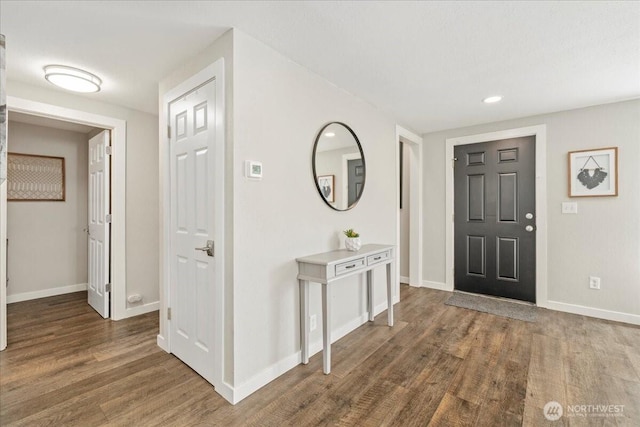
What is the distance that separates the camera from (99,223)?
326cm

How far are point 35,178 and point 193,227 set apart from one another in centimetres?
321

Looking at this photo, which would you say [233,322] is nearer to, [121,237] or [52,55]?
[121,237]

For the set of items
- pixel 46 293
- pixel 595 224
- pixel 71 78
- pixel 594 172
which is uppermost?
Result: pixel 71 78

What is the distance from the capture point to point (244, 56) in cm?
Result: 187

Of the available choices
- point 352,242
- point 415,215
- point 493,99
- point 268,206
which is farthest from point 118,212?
point 493,99

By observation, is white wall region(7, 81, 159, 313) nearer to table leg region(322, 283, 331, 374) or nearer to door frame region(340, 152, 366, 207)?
door frame region(340, 152, 366, 207)

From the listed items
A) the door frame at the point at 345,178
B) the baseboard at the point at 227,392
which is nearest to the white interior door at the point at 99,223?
the baseboard at the point at 227,392

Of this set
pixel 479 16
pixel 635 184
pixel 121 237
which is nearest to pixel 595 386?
pixel 635 184

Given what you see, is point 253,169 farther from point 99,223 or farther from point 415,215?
point 415,215

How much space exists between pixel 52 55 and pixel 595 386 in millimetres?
4291

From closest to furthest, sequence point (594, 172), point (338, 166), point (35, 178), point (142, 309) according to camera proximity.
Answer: point (338, 166) < point (594, 172) < point (142, 309) < point (35, 178)

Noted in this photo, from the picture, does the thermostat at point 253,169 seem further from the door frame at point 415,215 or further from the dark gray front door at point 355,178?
the door frame at point 415,215

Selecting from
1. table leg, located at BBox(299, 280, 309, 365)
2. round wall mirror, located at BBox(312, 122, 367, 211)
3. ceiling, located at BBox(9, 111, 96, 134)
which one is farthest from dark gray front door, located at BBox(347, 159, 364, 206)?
ceiling, located at BBox(9, 111, 96, 134)

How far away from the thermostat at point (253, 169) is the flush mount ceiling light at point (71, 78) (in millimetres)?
1686
